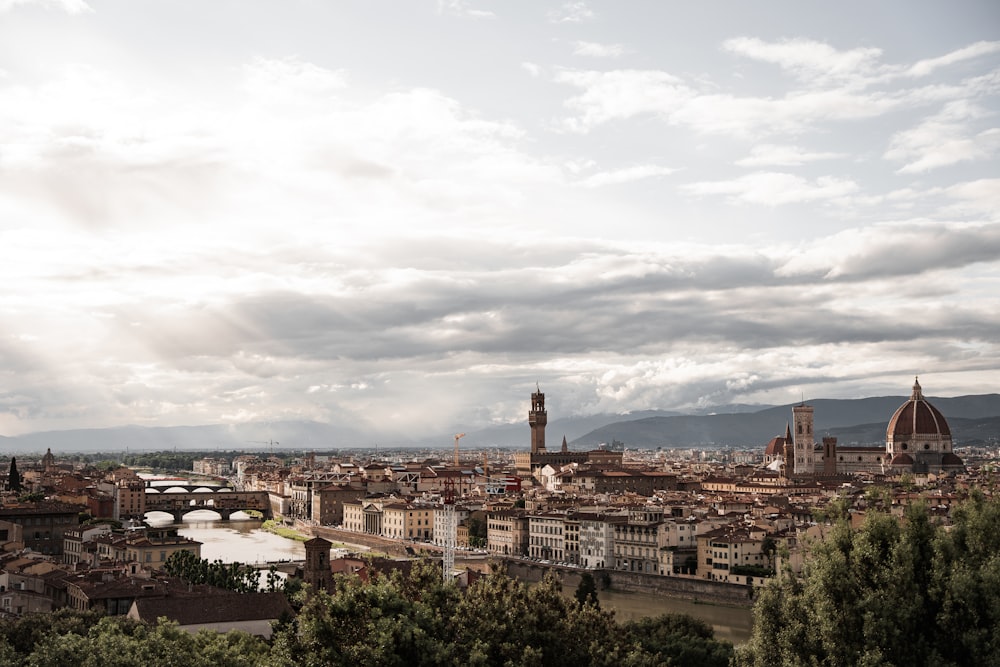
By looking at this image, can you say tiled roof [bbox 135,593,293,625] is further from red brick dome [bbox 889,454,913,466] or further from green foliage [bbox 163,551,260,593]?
red brick dome [bbox 889,454,913,466]

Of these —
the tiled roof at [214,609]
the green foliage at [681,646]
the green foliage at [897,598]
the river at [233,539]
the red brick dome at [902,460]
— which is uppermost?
the green foliage at [897,598]

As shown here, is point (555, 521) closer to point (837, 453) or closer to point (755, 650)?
point (755, 650)

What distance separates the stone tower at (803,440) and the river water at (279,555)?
139 feet

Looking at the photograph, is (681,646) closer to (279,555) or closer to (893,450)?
(279,555)

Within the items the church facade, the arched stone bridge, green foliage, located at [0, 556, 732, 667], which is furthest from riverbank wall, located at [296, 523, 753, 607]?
the church facade

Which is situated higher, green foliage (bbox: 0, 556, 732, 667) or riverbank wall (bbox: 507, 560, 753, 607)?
A: green foliage (bbox: 0, 556, 732, 667)

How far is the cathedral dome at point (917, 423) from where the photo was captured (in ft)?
277

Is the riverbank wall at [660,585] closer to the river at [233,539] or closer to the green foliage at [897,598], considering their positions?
the river at [233,539]

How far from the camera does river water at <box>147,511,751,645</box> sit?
33500 millimetres

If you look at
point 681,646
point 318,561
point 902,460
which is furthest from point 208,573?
point 902,460

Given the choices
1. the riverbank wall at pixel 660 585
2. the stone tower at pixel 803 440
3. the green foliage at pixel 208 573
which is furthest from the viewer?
the stone tower at pixel 803 440

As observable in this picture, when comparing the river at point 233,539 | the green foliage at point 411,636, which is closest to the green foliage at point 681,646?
the green foliage at point 411,636

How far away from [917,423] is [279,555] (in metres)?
53.7

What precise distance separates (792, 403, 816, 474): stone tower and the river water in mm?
42349
